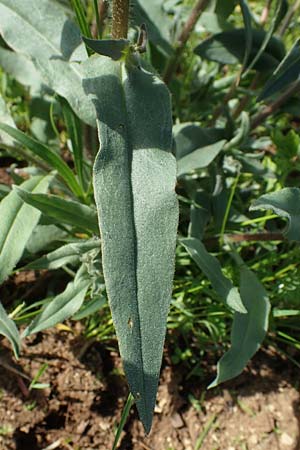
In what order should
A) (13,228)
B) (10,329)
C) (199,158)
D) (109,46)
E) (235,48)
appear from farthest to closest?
(235,48) < (199,158) < (13,228) < (10,329) < (109,46)

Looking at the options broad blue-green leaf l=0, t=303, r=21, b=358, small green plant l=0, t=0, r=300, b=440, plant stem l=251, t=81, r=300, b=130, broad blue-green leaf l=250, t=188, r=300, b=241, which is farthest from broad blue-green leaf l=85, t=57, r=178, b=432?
plant stem l=251, t=81, r=300, b=130

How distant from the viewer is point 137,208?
110cm

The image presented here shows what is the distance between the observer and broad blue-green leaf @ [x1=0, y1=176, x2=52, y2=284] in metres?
1.29

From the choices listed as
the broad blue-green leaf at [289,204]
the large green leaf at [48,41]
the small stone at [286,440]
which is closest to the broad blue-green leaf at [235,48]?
the large green leaf at [48,41]

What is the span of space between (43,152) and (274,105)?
2.17 ft

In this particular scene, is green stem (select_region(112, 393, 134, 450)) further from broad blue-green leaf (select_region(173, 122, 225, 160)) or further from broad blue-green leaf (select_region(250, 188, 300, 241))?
A: broad blue-green leaf (select_region(173, 122, 225, 160))

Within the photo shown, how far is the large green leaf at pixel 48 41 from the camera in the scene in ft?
4.59

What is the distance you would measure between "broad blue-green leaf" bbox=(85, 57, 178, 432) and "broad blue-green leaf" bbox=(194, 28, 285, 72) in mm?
490

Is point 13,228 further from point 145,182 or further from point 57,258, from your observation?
point 145,182

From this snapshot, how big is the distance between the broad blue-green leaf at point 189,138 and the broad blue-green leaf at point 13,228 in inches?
17.7

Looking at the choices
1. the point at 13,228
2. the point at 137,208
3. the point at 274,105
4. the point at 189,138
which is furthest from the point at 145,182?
the point at 274,105

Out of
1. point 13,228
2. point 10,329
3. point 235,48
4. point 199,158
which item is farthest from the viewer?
point 235,48

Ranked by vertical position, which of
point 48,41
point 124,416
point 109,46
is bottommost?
point 124,416

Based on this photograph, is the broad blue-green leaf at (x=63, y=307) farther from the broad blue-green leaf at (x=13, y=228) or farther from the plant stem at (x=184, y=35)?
the plant stem at (x=184, y=35)
